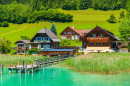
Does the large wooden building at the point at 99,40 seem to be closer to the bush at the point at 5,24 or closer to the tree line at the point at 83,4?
the bush at the point at 5,24

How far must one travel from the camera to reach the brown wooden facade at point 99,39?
74.3 m

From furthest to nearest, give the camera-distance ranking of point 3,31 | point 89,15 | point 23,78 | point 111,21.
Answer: point 89,15
point 111,21
point 3,31
point 23,78

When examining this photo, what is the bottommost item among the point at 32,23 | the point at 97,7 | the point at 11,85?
the point at 11,85

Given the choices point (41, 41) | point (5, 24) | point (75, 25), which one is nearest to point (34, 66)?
point (41, 41)

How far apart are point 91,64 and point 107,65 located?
296 cm

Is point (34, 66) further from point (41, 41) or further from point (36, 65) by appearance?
point (41, 41)

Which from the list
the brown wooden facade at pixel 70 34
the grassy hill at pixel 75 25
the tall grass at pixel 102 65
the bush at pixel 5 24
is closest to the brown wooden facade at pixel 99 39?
the brown wooden facade at pixel 70 34

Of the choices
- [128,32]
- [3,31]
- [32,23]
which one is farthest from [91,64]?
[32,23]

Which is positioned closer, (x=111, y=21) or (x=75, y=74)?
(x=75, y=74)

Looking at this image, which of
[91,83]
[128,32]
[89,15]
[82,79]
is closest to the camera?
[91,83]

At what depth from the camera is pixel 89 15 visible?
6122 inches

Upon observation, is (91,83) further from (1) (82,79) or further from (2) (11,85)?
(2) (11,85)

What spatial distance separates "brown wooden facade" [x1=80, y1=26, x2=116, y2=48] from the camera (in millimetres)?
74312

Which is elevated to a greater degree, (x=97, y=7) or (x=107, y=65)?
(x=97, y=7)
